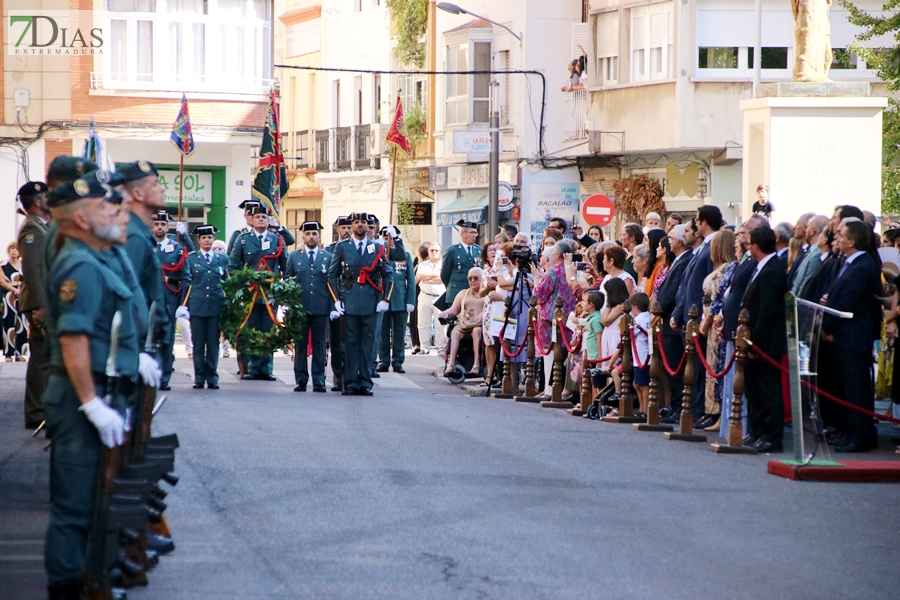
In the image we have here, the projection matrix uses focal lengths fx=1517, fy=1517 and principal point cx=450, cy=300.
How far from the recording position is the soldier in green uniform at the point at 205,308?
18.6 metres

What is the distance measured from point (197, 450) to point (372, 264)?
21.9ft

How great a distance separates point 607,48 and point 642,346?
22638mm

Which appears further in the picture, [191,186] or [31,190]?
[191,186]

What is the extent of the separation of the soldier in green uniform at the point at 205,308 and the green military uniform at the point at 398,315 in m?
3.67

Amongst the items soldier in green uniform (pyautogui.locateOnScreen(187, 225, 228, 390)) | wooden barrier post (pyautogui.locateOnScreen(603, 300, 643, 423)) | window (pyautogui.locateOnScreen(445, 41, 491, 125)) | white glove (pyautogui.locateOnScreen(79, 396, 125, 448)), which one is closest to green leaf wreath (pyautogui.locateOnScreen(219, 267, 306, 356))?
soldier in green uniform (pyautogui.locateOnScreen(187, 225, 228, 390))

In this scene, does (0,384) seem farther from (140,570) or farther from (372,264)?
(140,570)

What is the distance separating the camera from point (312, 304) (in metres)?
19.3

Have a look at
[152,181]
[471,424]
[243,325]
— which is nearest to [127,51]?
[243,325]

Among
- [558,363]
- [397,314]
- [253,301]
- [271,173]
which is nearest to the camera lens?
[558,363]

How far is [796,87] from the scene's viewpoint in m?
18.9

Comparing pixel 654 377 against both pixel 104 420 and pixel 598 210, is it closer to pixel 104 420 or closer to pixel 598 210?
pixel 104 420

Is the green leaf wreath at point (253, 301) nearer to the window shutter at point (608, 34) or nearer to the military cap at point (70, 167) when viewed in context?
the military cap at point (70, 167)

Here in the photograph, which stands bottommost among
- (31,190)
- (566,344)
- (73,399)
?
(566,344)

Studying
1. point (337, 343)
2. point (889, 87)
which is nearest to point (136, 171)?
point (337, 343)
